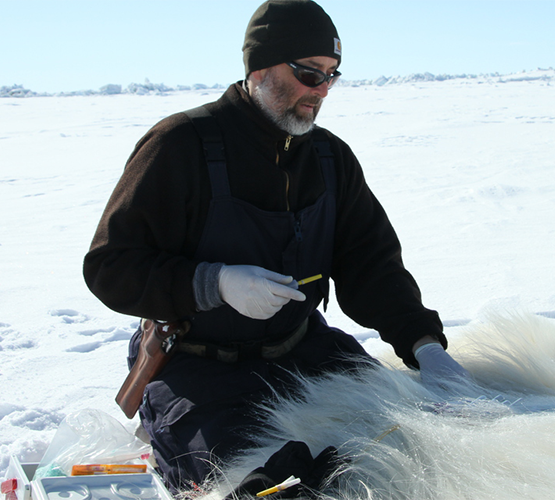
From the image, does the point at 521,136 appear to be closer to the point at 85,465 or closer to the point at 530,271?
the point at 530,271

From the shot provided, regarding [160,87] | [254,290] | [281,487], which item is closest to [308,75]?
[254,290]

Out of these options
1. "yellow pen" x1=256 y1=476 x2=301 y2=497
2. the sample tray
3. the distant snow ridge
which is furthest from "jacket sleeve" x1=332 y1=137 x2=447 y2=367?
the distant snow ridge

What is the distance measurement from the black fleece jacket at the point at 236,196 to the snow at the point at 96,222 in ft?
1.10

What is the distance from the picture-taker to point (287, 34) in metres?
1.54

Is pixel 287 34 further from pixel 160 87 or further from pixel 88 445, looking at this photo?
pixel 160 87

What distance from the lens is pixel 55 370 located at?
2127mm

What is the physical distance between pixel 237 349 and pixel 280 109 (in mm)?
685

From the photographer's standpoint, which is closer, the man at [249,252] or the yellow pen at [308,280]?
the man at [249,252]

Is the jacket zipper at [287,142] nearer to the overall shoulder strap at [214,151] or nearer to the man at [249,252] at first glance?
the man at [249,252]

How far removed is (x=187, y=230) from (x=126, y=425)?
721mm

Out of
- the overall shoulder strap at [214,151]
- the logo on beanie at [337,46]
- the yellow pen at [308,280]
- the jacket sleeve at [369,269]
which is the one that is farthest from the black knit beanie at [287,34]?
the yellow pen at [308,280]

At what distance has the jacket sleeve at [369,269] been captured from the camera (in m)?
1.66

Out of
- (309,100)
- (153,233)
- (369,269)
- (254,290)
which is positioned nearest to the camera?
(254,290)

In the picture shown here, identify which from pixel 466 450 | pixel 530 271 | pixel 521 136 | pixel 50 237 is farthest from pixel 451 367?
pixel 521 136
